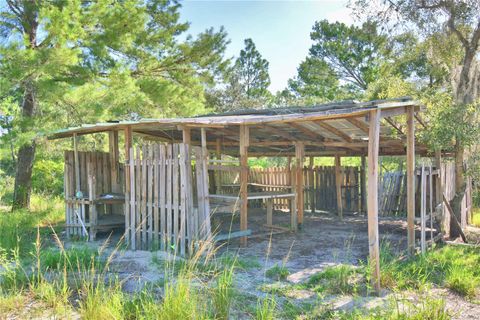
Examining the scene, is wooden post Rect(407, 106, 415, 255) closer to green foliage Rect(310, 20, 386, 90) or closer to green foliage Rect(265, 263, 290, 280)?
green foliage Rect(265, 263, 290, 280)

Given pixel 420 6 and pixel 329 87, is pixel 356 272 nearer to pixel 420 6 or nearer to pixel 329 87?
pixel 420 6

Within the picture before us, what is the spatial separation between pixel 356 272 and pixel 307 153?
6.88m

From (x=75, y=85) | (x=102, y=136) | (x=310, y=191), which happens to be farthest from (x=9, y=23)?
(x=310, y=191)

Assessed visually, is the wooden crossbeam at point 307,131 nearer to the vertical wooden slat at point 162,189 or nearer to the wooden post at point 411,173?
the wooden post at point 411,173

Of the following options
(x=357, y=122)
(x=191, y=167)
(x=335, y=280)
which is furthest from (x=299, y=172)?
(x=335, y=280)

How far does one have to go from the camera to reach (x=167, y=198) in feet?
23.6

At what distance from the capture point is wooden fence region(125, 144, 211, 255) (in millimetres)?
6938

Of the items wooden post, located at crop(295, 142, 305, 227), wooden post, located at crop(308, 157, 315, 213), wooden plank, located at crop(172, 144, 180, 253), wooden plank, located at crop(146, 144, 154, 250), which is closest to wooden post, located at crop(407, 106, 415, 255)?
wooden post, located at crop(295, 142, 305, 227)

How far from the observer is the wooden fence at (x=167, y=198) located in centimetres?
694

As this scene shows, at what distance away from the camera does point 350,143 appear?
30.7 feet

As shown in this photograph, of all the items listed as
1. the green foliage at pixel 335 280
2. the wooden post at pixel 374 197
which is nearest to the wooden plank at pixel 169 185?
the green foliage at pixel 335 280

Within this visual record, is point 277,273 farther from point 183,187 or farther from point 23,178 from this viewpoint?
point 23,178

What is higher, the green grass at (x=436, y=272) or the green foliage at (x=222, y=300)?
the green foliage at (x=222, y=300)

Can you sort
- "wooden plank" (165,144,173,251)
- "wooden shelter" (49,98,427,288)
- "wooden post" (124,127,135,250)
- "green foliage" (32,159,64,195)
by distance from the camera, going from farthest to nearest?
"green foliage" (32,159,64,195), "wooden post" (124,127,135,250), "wooden plank" (165,144,173,251), "wooden shelter" (49,98,427,288)
